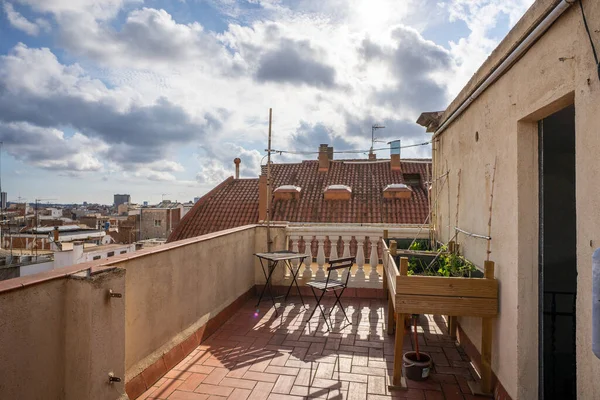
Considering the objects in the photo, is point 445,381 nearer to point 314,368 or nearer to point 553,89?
point 314,368

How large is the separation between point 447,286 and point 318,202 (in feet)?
40.6

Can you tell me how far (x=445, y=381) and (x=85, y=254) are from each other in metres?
24.3

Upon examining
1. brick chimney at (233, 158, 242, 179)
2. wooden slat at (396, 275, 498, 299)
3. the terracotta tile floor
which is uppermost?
brick chimney at (233, 158, 242, 179)

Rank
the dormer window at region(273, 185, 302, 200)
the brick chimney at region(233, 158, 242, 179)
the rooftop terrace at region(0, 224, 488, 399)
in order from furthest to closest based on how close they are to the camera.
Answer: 1. the brick chimney at region(233, 158, 242, 179)
2. the dormer window at region(273, 185, 302, 200)
3. the rooftop terrace at region(0, 224, 488, 399)

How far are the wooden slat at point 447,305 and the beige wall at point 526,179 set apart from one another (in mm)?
118

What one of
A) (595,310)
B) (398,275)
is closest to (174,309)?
(398,275)

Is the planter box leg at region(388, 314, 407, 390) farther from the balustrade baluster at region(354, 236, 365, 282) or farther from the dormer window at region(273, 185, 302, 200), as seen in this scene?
the dormer window at region(273, 185, 302, 200)

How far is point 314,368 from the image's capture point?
3670 millimetres

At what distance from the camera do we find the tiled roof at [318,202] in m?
14.6

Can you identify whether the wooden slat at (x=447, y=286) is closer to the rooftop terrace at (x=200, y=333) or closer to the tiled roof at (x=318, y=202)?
the rooftop terrace at (x=200, y=333)

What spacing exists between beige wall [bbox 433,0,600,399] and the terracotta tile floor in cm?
55

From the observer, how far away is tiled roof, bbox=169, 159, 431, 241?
48.1 ft

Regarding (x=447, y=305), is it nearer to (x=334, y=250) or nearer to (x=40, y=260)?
(x=334, y=250)

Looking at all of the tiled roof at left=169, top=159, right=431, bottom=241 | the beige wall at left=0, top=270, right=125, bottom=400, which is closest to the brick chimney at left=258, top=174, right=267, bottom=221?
the tiled roof at left=169, top=159, right=431, bottom=241
